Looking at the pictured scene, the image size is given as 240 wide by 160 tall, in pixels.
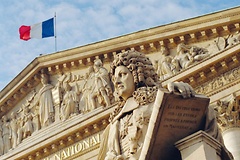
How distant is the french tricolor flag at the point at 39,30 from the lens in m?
29.3

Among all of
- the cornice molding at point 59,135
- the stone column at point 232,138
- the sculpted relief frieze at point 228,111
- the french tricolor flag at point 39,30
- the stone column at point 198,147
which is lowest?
the stone column at point 198,147

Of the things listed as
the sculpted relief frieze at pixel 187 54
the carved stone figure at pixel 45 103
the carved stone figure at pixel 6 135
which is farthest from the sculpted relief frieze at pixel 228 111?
the carved stone figure at pixel 6 135

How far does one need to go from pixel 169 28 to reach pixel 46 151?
5.58 meters

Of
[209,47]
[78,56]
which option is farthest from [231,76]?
[78,56]

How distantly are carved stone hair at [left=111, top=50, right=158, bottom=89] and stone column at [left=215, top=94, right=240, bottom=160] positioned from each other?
14.3m

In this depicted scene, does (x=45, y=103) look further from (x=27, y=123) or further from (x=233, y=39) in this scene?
(x=233, y=39)

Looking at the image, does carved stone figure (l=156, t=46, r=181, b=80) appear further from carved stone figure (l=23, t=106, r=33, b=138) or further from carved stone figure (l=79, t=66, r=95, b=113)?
carved stone figure (l=23, t=106, r=33, b=138)

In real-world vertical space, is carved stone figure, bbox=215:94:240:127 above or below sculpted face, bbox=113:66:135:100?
above

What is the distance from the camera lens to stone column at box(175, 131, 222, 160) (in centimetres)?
480

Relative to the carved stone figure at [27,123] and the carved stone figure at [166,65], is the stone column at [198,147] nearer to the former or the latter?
the carved stone figure at [166,65]

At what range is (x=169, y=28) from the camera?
23.6 meters

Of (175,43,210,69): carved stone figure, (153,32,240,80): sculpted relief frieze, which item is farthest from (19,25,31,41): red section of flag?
(175,43,210,69): carved stone figure

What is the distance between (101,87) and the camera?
78.8ft

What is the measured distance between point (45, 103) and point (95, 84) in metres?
2.36
